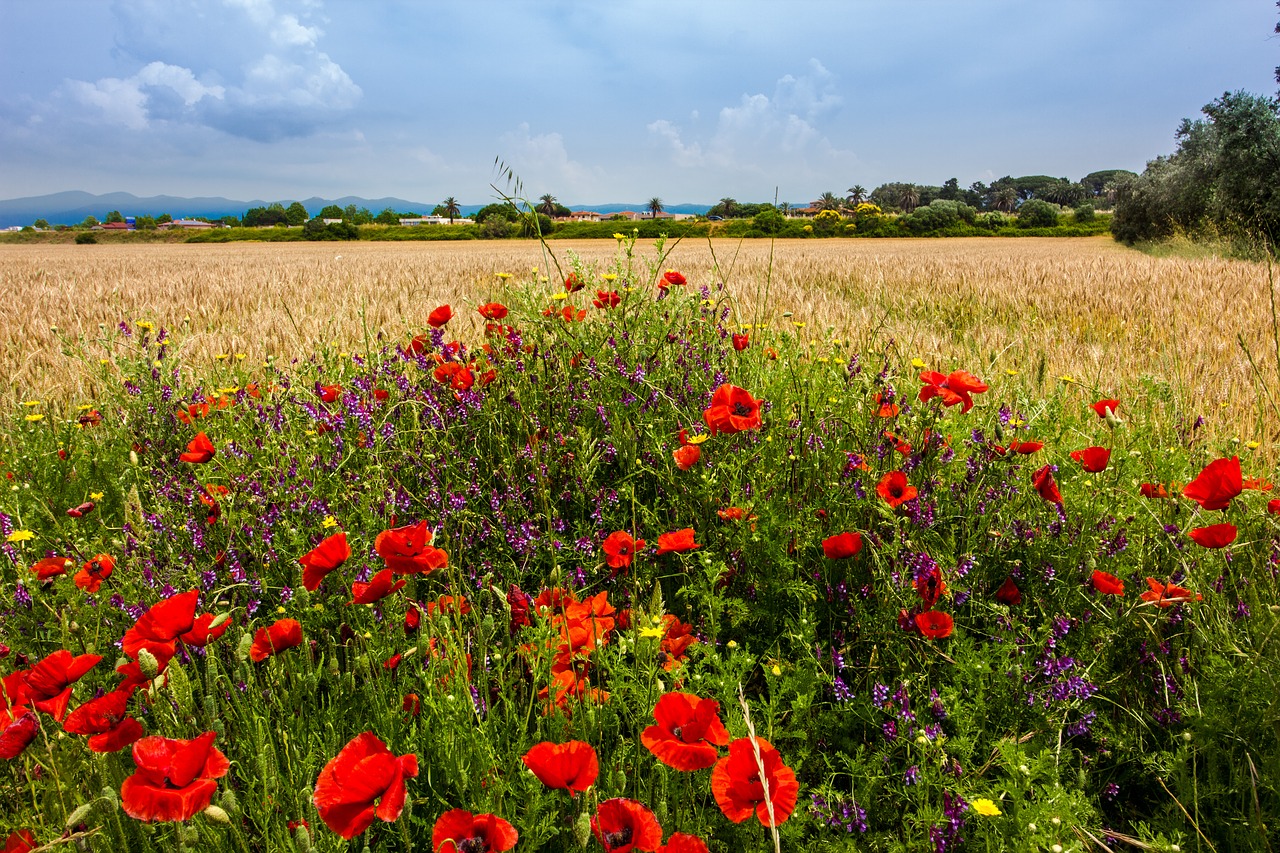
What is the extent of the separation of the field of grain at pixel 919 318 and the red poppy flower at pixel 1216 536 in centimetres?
125

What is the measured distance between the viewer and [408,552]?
1.23m

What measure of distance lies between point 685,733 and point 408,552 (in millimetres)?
571

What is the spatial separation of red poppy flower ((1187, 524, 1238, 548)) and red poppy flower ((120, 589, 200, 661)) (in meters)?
1.84

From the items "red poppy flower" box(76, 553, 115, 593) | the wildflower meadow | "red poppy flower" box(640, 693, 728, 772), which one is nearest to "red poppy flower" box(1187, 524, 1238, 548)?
the wildflower meadow

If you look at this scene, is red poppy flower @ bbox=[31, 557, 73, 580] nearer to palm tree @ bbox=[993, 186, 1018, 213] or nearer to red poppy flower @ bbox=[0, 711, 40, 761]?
red poppy flower @ bbox=[0, 711, 40, 761]

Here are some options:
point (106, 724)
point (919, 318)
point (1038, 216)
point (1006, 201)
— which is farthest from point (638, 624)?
point (1006, 201)

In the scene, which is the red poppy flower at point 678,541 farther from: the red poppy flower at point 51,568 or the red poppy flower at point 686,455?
the red poppy flower at point 51,568

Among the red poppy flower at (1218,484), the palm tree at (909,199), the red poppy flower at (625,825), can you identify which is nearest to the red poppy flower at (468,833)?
the red poppy flower at (625,825)

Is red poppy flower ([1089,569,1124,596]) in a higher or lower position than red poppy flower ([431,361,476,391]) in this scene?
lower

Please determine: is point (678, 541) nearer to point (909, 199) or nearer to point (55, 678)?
point (55, 678)

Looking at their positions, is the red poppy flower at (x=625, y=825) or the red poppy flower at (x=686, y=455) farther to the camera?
the red poppy flower at (x=686, y=455)

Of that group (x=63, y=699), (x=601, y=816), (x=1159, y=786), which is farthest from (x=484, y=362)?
(x=1159, y=786)

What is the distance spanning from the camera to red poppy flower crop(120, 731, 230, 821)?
874mm

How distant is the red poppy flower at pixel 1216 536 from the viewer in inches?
52.8
